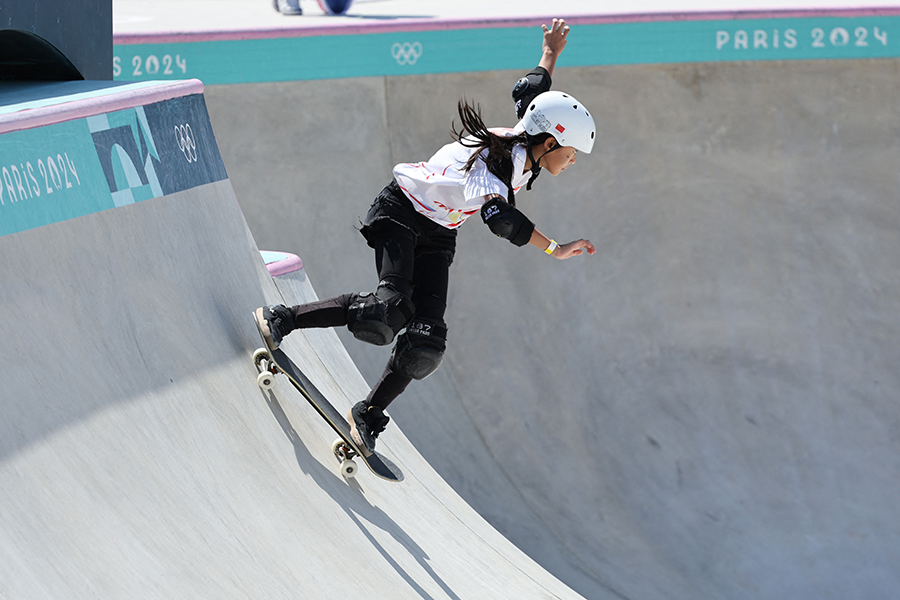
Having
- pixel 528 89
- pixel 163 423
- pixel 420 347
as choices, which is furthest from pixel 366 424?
pixel 528 89

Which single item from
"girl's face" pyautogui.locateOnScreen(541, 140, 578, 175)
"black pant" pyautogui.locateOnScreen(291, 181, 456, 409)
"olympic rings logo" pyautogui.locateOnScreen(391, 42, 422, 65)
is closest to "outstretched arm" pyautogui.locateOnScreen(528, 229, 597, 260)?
"girl's face" pyautogui.locateOnScreen(541, 140, 578, 175)

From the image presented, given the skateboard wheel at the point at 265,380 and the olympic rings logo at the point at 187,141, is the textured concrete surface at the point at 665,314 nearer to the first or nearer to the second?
the skateboard wheel at the point at 265,380

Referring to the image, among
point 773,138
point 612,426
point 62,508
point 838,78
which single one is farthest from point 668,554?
point 62,508

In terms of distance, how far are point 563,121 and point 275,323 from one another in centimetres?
162

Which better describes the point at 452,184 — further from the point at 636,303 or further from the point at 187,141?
the point at 636,303

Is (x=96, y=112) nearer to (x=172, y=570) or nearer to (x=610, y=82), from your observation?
(x=172, y=570)

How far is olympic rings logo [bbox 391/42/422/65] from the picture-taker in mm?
8266

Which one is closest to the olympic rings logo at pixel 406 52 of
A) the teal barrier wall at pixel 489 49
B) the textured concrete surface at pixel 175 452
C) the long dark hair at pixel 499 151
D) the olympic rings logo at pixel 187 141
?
the teal barrier wall at pixel 489 49

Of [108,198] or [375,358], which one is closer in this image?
[108,198]

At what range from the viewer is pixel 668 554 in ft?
21.9

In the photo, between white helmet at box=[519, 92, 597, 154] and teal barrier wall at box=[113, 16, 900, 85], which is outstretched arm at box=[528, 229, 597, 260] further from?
teal barrier wall at box=[113, 16, 900, 85]

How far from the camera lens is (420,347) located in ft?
13.3

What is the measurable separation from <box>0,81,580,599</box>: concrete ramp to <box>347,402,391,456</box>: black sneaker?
7.7 inches

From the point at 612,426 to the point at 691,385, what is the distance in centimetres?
83
